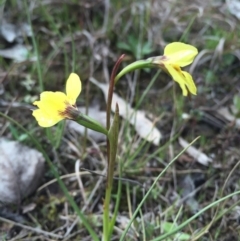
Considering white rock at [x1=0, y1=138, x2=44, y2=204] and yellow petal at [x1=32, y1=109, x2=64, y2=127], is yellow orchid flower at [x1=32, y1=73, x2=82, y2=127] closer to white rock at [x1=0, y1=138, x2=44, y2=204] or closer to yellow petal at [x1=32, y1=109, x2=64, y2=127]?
yellow petal at [x1=32, y1=109, x2=64, y2=127]

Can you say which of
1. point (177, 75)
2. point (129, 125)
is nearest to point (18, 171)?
point (129, 125)

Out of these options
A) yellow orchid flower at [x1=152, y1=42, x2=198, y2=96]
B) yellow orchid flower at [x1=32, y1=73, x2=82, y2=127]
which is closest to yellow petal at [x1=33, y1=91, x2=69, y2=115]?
yellow orchid flower at [x1=32, y1=73, x2=82, y2=127]

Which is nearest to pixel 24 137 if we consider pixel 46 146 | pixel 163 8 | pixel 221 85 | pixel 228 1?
pixel 46 146

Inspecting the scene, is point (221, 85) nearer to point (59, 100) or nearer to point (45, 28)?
point (45, 28)

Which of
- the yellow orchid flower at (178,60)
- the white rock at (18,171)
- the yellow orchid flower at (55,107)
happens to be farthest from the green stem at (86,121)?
the white rock at (18,171)

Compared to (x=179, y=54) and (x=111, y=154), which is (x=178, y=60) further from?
(x=111, y=154)

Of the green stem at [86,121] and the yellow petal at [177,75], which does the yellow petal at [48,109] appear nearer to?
the green stem at [86,121]
